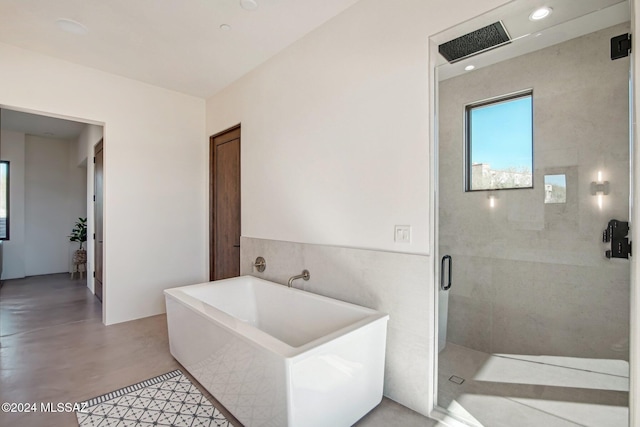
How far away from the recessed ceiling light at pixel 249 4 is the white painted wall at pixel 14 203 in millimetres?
5822

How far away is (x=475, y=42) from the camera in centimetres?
193

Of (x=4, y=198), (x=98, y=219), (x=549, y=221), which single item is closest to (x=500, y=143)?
(x=549, y=221)

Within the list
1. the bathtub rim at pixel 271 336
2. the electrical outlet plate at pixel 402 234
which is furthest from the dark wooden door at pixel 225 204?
the electrical outlet plate at pixel 402 234

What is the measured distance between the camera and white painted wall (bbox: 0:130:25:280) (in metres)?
5.52

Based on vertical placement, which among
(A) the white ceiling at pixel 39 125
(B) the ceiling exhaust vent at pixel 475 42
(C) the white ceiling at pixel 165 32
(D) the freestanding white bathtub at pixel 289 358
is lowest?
(D) the freestanding white bathtub at pixel 289 358

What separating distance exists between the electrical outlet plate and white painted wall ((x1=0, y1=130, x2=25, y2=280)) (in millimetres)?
6869

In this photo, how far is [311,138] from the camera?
104 inches

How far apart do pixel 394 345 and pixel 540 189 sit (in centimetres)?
144

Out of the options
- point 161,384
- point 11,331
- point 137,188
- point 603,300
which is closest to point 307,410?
point 161,384

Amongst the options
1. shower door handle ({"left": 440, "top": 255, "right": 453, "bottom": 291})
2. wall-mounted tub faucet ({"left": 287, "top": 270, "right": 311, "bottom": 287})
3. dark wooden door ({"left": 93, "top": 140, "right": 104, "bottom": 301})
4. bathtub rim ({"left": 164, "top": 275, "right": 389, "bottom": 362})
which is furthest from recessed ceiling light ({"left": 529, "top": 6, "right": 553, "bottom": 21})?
dark wooden door ({"left": 93, "top": 140, "right": 104, "bottom": 301})

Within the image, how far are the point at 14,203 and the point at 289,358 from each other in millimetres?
6799

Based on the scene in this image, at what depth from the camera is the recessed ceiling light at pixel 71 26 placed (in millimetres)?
2496

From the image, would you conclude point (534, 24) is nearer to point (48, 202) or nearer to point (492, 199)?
point (492, 199)

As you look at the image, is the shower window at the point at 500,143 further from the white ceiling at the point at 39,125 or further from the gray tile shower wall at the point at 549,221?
the white ceiling at the point at 39,125
